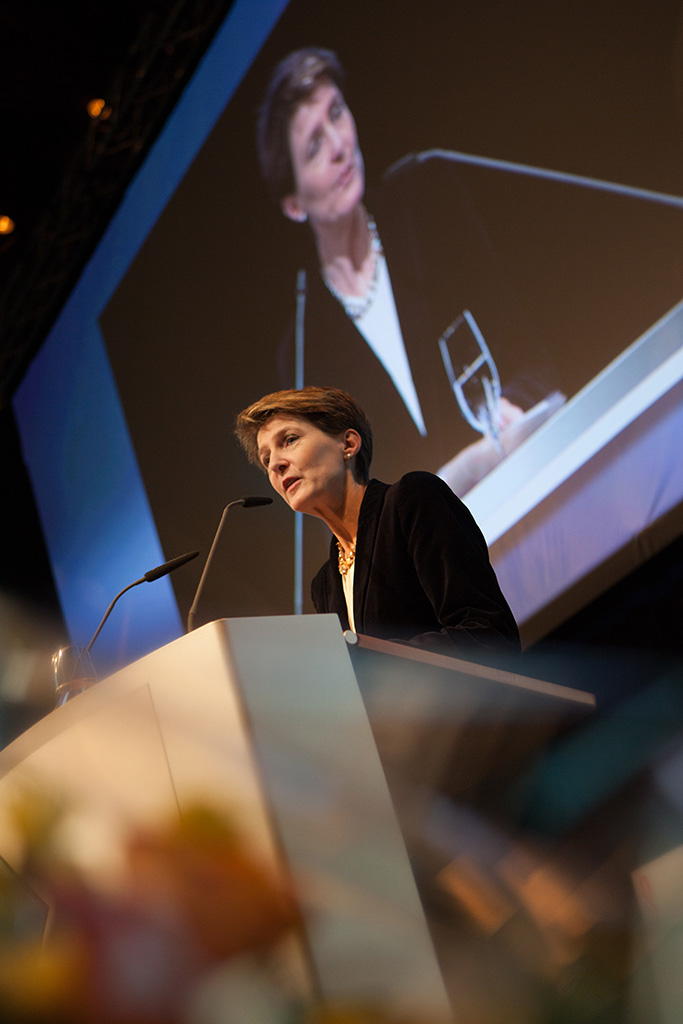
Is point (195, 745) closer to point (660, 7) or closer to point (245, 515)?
point (660, 7)

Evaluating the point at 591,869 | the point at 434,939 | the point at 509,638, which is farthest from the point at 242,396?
the point at 434,939

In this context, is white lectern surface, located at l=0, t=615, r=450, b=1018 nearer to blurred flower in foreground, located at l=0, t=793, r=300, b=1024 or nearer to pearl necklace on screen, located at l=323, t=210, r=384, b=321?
blurred flower in foreground, located at l=0, t=793, r=300, b=1024

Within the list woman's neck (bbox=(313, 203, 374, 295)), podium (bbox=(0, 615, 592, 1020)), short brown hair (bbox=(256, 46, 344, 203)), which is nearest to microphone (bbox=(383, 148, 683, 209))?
woman's neck (bbox=(313, 203, 374, 295))

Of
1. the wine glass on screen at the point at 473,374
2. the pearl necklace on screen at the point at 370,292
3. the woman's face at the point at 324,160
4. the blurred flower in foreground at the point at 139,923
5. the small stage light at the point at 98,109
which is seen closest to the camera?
the blurred flower in foreground at the point at 139,923

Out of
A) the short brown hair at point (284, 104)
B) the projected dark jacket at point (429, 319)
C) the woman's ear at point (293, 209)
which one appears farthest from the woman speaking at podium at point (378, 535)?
the short brown hair at point (284, 104)

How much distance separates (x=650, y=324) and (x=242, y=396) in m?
1.65

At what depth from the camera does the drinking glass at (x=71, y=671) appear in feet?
5.40

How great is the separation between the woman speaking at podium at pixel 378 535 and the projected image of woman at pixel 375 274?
555mm

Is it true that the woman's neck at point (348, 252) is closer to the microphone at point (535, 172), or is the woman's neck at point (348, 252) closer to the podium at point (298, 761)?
the microphone at point (535, 172)

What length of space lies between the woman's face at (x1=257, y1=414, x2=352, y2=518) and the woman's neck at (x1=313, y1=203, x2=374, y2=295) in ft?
3.60

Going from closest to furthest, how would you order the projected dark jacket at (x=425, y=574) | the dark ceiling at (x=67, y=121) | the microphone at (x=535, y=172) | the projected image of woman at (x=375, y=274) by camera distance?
1. the projected dark jacket at (x=425, y=574)
2. the microphone at (x=535, y=172)
3. the projected image of woman at (x=375, y=274)
4. the dark ceiling at (x=67, y=121)

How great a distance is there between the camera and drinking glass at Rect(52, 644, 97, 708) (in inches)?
64.8

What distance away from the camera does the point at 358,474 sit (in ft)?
6.46

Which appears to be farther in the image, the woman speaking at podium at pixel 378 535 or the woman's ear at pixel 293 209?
the woman's ear at pixel 293 209
